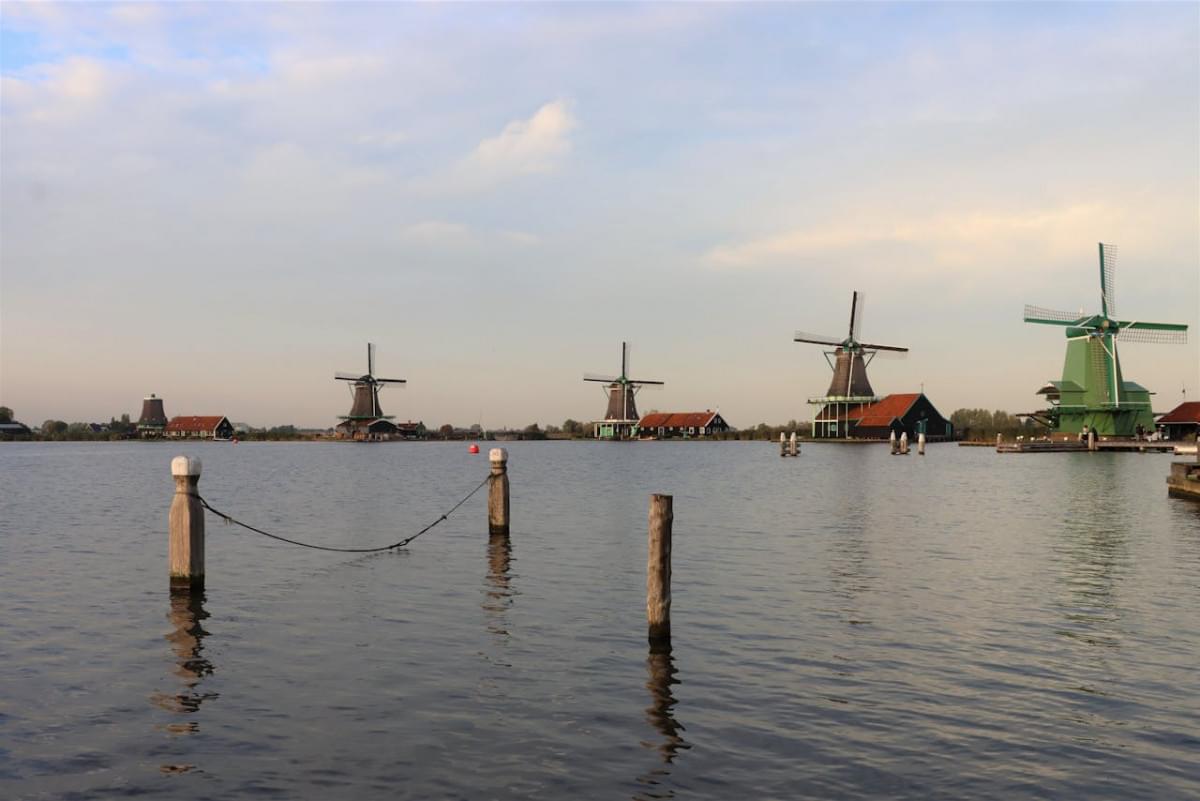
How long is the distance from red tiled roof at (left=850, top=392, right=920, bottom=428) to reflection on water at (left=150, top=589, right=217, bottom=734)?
11903 centimetres

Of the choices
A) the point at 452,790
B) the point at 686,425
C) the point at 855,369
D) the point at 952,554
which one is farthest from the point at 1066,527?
the point at 686,425

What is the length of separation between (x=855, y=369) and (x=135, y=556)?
118043mm

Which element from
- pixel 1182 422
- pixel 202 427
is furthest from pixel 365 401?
pixel 1182 422

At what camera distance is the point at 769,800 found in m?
8.27

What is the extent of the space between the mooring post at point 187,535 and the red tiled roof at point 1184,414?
114714mm

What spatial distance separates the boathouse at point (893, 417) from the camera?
127500mm

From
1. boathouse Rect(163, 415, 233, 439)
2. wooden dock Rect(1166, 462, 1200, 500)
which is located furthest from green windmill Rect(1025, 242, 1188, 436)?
boathouse Rect(163, 415, 233, 439)

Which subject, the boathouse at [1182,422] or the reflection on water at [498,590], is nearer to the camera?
the reflection on water at [498,590]

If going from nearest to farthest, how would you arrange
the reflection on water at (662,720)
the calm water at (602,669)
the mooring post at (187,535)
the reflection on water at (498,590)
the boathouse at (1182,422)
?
1. the reflection on water at (662,720)
2. the calm water at (602,669)
3. the reflection on water at (498,590)
4. the mooring post at (187,535)
5. the boathouse at (1182,422)

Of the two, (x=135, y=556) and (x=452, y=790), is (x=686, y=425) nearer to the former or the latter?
(x=135, y=556)

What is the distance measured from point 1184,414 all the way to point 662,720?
118 m

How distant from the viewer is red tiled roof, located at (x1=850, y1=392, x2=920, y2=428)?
12775 cm

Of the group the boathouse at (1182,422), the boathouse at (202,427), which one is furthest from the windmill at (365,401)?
the boathouse at (1182,422)

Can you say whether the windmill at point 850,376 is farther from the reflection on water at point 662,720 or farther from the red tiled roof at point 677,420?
the reflection on water at point 662,720
